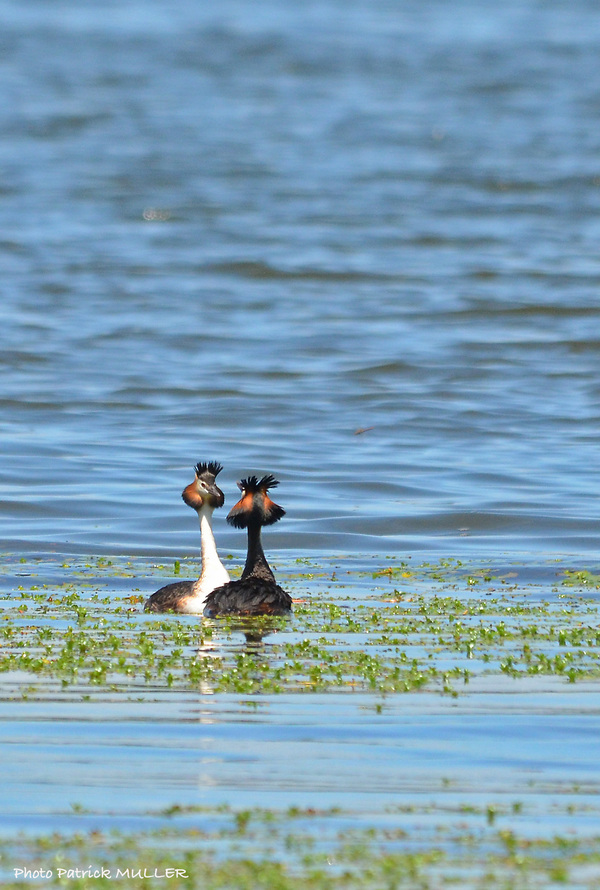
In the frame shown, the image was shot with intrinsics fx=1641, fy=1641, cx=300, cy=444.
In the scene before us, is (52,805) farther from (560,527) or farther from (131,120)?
(131,120)

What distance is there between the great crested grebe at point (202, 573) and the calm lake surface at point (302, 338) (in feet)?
2.87

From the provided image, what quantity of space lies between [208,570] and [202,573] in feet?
0.15

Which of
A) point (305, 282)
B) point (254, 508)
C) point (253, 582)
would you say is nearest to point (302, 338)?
point (305, 282)

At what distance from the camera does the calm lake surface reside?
7.46 metres

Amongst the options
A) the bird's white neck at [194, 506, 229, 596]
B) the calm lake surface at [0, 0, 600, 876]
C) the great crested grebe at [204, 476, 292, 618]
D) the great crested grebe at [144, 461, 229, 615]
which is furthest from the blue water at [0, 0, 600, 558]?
the great crested grebe at [204, 476, 292, 618]

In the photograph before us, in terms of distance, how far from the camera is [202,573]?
35.8 ft

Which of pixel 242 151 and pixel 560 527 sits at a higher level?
pixel 242 151

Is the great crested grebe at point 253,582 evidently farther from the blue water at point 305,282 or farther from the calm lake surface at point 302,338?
the blue water at point 305,282

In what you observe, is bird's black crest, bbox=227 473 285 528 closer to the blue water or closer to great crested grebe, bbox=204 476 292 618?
great crested grebe, bbox=204 476 292 618

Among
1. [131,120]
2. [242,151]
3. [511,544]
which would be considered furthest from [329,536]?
[131,120]

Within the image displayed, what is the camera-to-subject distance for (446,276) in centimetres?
3281

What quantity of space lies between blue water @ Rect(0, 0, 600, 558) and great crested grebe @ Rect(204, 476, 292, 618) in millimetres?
2539

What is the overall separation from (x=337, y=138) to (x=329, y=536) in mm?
40825

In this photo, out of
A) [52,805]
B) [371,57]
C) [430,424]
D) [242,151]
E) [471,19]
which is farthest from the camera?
[471,19]
